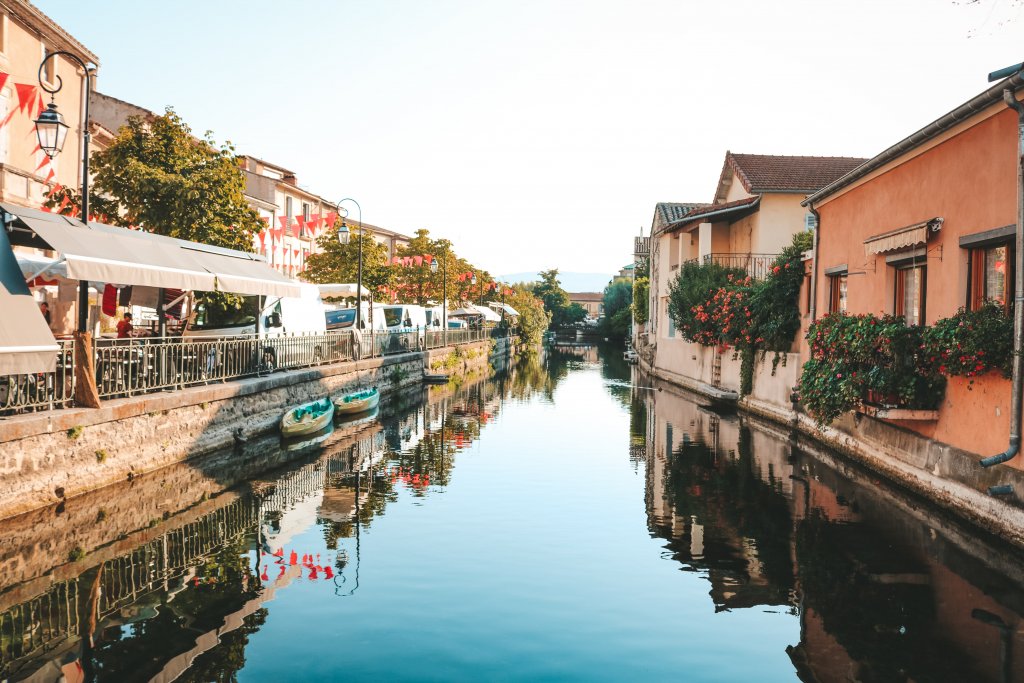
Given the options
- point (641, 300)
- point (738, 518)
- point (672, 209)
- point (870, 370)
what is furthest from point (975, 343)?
point (641, 300)

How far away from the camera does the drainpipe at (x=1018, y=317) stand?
8.89 m

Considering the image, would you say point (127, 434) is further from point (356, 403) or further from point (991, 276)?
point (991, 276)

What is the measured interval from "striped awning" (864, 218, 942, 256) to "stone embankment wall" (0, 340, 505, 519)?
1186 cm

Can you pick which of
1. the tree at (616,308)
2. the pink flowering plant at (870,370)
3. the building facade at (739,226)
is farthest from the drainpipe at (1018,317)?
the tree at (616,308)

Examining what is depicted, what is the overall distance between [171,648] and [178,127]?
1436 centimetres

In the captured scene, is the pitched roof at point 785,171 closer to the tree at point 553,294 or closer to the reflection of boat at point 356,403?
the reflection of boat at point 356,403

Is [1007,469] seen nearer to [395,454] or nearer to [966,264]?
[966,264]

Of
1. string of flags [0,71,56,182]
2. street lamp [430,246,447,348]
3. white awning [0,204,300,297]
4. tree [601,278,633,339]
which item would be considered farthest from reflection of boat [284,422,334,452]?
tree [601,278,633,339]

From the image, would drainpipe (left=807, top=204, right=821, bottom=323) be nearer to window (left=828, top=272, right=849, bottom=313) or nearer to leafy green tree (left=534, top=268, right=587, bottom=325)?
window (left=828, top=272, right=849, bottom=313)

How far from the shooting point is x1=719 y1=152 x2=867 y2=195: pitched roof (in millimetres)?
30109

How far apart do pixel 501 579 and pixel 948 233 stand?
27.1 ft

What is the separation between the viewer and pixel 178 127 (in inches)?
693

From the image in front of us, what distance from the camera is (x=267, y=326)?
2030cm

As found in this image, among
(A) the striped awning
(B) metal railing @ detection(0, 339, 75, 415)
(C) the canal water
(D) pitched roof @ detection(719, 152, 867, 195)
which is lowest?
(C) the canal water
